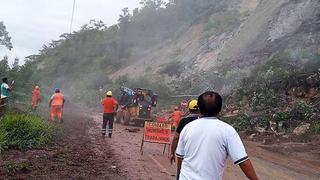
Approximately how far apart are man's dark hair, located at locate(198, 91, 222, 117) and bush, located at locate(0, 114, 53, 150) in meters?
8.31

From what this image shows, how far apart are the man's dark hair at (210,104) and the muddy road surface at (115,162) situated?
541 cm

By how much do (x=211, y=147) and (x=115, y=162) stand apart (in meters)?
7.92

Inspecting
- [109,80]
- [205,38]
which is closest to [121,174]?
[205,38]

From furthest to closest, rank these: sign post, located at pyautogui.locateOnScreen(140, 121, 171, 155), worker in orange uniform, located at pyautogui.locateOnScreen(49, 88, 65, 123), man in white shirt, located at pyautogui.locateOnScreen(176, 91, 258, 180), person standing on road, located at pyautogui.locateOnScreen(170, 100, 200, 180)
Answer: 1. worker in orange uniform, located at pyautogui.locateOnScreen(49, 88, 65, 123)
2. sign post, located at pyautogui.locateOnScreen(140, 121, 171, 155)
3. person standing on road, located at pyautogui.locateOnScreen(170, 100, 200, 180)
4. man in white shirt, located at pyautogui.locateOnScreen(176, 91, 258, 180)

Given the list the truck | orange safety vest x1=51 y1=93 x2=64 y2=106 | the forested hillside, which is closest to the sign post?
orange safety vest x1=51 y1=93 x2=64 y2=106

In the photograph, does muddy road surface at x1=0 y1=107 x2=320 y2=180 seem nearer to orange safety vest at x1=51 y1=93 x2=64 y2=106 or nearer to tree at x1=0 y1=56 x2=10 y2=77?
orange safety vest at x1=51 y1=93 x2=64 y2=106

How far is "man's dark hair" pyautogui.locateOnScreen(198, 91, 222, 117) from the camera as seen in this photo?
13.1 feet

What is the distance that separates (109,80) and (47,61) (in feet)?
→ 89.8

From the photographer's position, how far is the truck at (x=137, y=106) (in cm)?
2616

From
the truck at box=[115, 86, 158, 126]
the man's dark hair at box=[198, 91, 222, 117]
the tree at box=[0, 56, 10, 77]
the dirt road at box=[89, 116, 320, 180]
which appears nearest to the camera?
the man's dark hair at box=[198, 91, 222, 117]

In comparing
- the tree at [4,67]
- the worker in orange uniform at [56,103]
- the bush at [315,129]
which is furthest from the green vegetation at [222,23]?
the worker in orange uniform at [56,103]

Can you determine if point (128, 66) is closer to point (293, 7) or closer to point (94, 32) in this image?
point (94, 32)

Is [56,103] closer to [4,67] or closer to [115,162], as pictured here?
[115,162]

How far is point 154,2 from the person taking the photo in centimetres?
7594
